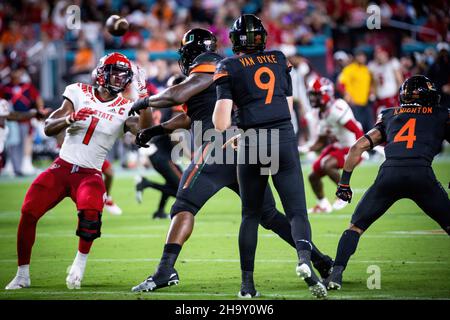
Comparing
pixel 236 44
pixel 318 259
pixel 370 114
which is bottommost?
pixel 318 259

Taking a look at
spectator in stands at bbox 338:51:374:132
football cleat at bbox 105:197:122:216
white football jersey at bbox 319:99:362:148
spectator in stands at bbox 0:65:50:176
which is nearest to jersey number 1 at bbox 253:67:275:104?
white football jersey at bbox 319:99:362:148

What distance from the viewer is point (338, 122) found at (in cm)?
1209

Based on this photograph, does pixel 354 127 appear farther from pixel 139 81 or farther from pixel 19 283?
pixel 19 283

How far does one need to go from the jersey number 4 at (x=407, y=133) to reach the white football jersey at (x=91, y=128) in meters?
2.26

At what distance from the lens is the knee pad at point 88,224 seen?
732 cm

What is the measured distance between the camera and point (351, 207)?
42.9 feet

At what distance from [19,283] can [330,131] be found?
6.01 m

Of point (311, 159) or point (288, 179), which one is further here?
point (311, 159)

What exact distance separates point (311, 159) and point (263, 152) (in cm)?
1245

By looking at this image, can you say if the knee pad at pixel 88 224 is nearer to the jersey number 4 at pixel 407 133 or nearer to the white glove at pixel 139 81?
the white glove at pixel 139 81

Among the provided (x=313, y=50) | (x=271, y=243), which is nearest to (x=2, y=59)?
(x=313, y=50)

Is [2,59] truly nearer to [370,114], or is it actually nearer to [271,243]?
[370,114]

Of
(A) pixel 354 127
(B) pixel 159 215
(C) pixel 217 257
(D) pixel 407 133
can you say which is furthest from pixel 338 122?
(D) pixel 407 133

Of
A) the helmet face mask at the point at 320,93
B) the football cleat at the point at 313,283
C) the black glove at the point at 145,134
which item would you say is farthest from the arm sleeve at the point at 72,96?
the helmet face mask at the point at 320,93
